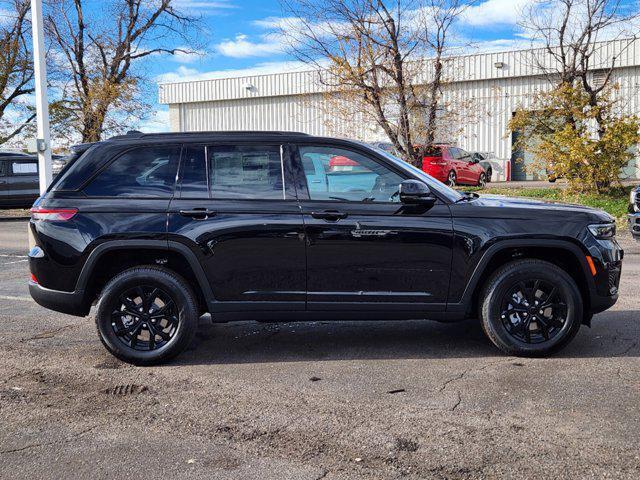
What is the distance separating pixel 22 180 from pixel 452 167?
48.3 feet

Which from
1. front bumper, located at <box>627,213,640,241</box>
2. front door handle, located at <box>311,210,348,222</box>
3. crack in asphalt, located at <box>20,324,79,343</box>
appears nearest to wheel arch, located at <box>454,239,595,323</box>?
front door handle, located at <box>311,210,348,222</box>

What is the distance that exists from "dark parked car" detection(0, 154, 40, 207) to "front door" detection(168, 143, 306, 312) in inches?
680

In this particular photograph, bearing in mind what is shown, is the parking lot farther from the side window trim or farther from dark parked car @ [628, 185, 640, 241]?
dark parked car @ [628, 185, 640, 241]

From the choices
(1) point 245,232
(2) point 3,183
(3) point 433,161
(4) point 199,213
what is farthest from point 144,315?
(3) point 433,161

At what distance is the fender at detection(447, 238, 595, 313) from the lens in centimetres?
521

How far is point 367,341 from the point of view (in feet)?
19.7

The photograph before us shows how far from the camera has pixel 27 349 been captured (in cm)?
587

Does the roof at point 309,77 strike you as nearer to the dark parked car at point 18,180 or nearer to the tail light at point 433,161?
the tail light at point 433,161

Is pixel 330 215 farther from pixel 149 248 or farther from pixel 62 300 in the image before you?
pixel 62 300

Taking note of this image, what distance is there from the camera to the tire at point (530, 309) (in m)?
5.25

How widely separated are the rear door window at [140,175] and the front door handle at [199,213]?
0.22m

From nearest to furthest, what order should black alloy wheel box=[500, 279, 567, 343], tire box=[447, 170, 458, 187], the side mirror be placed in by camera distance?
the side mirror
black alloy wheel box=[500, 279, 567, 343]
tire box=[447, 170, 458, 187]

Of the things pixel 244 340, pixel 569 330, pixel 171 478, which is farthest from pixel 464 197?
pixel 171 478

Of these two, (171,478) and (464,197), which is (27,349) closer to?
(171,478)
